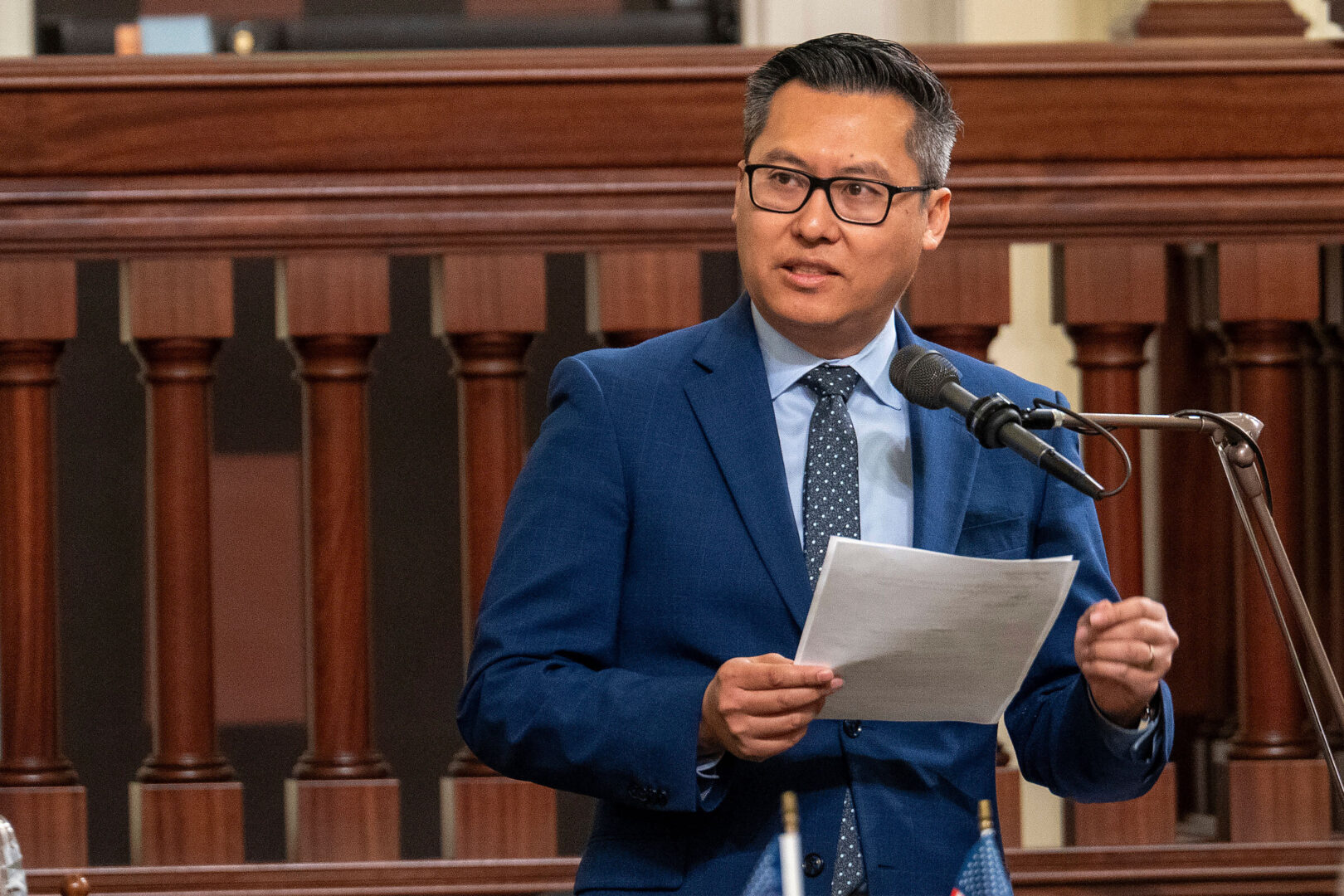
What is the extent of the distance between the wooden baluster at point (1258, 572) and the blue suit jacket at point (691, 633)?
18.9 inches

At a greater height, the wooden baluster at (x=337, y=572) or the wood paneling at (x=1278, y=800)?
the wooden baluster at (x=337, y=572)

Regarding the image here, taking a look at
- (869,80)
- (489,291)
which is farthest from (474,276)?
(869,80)

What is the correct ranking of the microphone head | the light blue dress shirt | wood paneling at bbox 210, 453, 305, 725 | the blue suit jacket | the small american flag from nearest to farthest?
1. the small american flag
2. the microphone head
3. the blue suit jacket
4. the light blue dress shirt
5. wood paneling at bbox 210, 453, 305, 725

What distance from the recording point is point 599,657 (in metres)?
1.57

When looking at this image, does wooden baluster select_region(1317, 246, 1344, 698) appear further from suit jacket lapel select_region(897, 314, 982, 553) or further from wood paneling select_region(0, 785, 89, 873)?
wood paneling select_region(0, 785, 89, 873)

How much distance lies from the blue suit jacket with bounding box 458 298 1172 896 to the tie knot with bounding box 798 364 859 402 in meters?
0.05

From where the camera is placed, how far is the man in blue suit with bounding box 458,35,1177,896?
1.52m

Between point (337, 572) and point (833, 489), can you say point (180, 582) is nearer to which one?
point (337, 572)

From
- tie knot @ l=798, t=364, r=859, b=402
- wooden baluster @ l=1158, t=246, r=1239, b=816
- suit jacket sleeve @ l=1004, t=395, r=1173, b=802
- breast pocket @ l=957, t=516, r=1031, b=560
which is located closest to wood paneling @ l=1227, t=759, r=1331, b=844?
wooden baluster @ l=1158, t=246, r=1239, b=816

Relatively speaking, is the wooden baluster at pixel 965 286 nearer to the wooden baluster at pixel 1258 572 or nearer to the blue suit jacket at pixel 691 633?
the wooden baluster at pixel 1258 572

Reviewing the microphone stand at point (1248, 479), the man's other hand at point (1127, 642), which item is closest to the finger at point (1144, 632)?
the man's other hand at point (1127, 642)

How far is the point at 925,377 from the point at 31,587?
1.12m

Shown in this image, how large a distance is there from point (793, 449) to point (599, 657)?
0.28 meters

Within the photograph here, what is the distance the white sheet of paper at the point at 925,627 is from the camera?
131 centimetres
